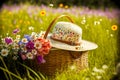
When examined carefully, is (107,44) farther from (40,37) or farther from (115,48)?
(40,37)

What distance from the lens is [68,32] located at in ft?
7.43

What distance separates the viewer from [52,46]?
7.25 feet

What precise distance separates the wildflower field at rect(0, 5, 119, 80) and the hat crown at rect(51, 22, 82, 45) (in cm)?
15

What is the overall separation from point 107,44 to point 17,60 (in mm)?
559

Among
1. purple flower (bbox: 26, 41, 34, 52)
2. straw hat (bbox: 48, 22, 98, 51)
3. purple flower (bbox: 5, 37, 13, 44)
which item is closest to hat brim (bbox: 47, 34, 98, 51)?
straw hat (bbox: 48, 22, 98, 51)

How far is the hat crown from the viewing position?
2.26 m

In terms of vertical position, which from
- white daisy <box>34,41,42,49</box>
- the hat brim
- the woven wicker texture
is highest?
white daisy <box>34,41,42,49</box>

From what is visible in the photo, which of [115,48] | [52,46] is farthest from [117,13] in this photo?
[52,46]

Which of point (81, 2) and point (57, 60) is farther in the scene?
point (81, 2)

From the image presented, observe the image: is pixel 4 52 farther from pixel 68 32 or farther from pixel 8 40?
pixel 68 32

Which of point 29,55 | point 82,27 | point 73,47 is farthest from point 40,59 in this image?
point 82,27

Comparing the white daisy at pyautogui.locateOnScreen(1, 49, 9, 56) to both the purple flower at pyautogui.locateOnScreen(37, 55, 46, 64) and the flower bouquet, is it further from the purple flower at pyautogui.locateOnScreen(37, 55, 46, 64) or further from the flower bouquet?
the purple flower at pyautogui.locateOnScreen(37, 55, 46, 64)

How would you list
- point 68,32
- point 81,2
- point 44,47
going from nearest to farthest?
point 44,47 < point 68,32 < point 81,2

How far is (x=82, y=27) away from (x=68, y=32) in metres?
0.40
